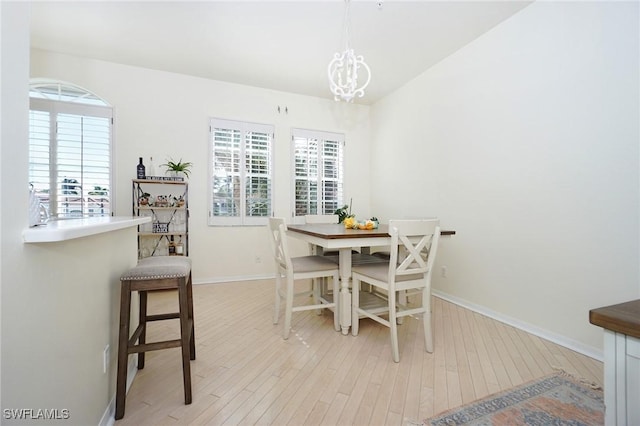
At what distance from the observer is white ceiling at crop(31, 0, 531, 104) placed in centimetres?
260

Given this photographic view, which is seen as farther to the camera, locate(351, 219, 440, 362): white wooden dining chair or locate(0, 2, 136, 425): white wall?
locate(351, 219, 440, 362): white wooden dining chair

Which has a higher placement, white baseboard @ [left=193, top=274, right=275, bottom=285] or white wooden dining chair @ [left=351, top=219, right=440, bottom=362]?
white wooden dining chair @ [left=351, top=219, right=440, bottom=362]

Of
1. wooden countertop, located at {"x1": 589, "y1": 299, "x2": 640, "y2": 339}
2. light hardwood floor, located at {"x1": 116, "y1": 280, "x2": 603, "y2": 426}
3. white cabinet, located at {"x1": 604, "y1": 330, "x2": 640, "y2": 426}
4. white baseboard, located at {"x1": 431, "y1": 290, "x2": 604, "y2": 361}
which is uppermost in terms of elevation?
wooden countertop, located at {"x1": 589, "y1": 299, "x2": 640, "y2": 339}

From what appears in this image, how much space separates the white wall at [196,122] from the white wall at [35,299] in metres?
2.86

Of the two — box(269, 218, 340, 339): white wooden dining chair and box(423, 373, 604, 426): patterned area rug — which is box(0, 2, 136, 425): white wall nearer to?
box(269, 218, 340, 339): white wooden dining chair

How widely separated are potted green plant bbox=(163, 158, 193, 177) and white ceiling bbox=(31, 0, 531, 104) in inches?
49.4

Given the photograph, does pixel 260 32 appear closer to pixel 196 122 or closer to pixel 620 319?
pixel 196 122

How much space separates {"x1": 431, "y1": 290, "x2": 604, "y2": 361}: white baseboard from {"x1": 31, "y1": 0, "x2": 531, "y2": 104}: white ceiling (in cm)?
285

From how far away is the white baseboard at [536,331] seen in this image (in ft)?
6.72

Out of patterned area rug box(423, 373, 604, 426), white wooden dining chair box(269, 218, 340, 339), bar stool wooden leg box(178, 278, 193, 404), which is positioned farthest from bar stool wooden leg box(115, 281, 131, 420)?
patterned area rug box(423, 373, 604, 426)

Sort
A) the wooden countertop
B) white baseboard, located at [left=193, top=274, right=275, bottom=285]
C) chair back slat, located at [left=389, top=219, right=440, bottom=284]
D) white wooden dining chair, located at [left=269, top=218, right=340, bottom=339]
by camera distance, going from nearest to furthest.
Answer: the wooden countertop
chair back slat, located at [left=389, top=219, right=440, bottom=284]
white wooden dining chair, located at [left=269, top=218, right=340, bottom=339]
white baseboard, located at [left=193, top=274, right=275, bottom=285]

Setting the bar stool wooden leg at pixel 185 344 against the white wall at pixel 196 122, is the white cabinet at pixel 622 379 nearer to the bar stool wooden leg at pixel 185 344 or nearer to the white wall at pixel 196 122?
the bar stool wooden leg at pixel 185 344

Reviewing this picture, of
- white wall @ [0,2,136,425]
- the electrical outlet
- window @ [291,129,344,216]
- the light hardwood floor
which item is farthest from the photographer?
window @ [291,129,344,216]

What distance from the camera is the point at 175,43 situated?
10.5 ft
